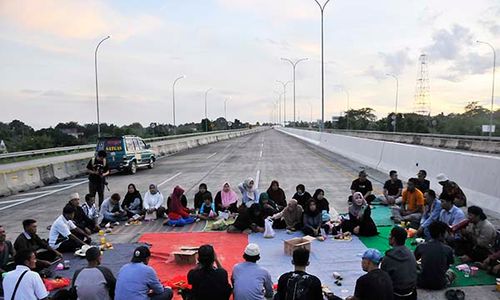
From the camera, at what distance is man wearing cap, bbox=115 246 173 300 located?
229 inches

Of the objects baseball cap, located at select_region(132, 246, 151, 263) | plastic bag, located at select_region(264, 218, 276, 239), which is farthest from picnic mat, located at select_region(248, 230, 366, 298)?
baseball cap, located at select_region(132, 246, 151, 263)

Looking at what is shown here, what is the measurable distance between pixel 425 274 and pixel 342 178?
12.8 meters

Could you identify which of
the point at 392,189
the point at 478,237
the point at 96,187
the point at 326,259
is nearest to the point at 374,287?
the point at 326,259

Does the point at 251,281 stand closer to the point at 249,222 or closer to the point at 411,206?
the point at 249,222

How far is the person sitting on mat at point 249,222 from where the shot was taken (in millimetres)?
10750

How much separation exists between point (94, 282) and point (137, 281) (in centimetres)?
57

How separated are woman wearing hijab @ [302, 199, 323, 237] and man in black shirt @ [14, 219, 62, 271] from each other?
5.47m

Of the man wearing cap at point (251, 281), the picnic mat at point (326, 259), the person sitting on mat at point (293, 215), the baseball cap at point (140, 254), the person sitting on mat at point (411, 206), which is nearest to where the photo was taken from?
the man wearing cap at point (251, 281)

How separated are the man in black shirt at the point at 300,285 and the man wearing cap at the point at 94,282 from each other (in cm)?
243

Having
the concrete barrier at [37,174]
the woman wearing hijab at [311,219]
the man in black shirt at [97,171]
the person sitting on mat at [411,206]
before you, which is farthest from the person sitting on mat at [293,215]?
the concrete barrier at [37,174]

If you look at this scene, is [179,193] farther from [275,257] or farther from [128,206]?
[275,257]

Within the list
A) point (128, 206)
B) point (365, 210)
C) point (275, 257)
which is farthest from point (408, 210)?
point (128, 206)

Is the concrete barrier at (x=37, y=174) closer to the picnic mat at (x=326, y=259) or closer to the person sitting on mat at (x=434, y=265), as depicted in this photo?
the picnic mat at (x=326, y=259)

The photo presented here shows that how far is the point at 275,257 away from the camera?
28.7ft
